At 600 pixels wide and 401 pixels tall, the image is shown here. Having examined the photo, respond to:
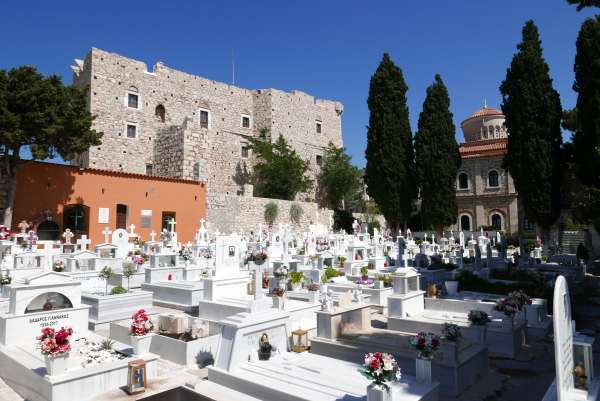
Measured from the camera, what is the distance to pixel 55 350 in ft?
15.3

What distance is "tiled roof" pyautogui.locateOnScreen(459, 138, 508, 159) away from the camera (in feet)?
109

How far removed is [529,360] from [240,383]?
14.3ft

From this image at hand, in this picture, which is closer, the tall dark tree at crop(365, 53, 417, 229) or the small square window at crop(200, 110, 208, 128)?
the tall dark tree at crop(365, 53, 417, 229)

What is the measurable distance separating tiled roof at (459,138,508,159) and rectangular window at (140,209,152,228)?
85.5ft

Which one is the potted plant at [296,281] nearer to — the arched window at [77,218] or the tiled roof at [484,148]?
the arched window at [77,218]

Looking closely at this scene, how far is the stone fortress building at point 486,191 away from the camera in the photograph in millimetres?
32188

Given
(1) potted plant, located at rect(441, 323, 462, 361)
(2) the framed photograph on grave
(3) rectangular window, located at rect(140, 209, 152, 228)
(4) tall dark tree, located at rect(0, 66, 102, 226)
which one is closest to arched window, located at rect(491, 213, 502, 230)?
(3) rectangular window, located at rect(140, 209, 152, 228)

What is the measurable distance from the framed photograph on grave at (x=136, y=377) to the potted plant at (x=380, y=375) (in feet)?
9.06

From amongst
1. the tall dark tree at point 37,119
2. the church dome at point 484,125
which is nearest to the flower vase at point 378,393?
the tall dark tree at point 37,119

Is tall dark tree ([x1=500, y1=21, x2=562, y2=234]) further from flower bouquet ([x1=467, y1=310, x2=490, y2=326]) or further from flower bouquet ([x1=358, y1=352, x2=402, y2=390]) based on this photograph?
flower bouquet ([x1=358, y1=352, x2=402, y2=390])

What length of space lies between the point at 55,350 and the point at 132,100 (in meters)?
24.9

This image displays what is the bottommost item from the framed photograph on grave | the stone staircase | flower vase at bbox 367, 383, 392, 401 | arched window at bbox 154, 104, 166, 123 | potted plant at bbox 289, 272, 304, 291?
the framed photograph on grave

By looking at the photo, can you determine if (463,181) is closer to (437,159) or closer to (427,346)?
(437,159)

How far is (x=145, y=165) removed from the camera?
27.0 meters
